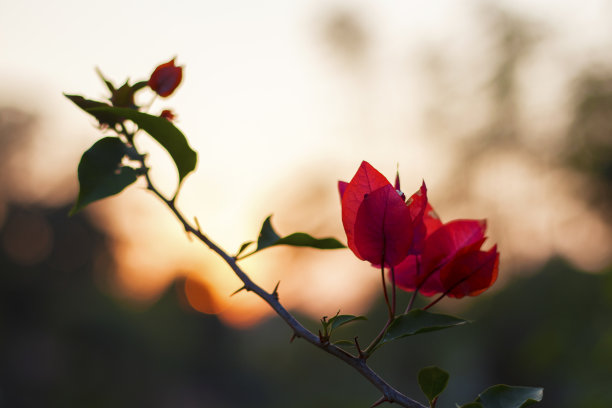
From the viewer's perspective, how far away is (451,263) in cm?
38

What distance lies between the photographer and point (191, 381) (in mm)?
12508

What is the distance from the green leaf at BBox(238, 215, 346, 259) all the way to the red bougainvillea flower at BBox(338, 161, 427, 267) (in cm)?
6

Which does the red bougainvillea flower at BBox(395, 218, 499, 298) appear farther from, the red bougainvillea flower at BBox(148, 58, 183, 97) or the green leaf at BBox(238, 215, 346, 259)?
the red bougainvillea flower at BBox(148, 58, 183, 97)

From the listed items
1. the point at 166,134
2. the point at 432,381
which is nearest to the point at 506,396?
the point at 432,381

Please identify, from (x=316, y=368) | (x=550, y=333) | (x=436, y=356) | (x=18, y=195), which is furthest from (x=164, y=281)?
(x=550, y=333)

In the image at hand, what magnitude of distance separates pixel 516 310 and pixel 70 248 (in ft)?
26.8

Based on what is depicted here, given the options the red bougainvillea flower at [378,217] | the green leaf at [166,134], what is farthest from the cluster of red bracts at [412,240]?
the green leaf at [166,134]

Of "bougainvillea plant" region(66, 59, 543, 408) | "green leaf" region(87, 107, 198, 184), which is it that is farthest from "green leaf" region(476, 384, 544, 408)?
"green leaf" region(87, 107, 198, 184)

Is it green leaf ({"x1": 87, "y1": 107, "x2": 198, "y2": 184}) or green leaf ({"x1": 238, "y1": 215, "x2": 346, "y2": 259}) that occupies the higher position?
green leaf ({"x1": 87, "y1": 107, "x2": 198, "y2": 184})

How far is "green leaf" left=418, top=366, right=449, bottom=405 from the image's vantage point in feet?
1.17

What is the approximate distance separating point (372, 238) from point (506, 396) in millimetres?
138

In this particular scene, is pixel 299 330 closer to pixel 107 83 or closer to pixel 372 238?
pixel 372 238

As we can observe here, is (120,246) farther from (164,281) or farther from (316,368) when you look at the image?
(316,368)

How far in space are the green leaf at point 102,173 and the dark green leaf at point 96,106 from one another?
A: 0.04ft
